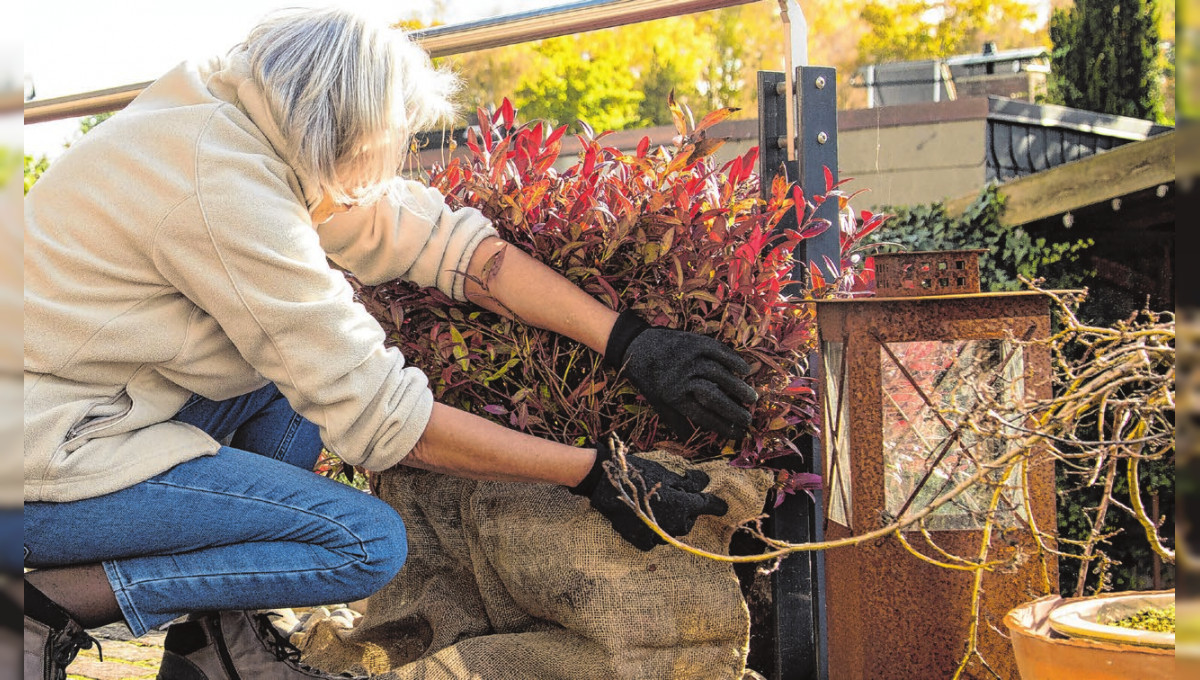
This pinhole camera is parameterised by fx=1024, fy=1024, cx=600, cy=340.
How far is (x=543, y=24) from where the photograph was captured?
239 centimetres

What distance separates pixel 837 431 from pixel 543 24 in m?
1.22

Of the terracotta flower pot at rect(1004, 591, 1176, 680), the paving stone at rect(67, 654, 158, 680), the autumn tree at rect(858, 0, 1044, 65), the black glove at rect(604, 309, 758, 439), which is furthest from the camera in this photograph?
the autumn tree at rect(858, 0, 1044, 65)

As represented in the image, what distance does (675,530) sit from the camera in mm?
1828

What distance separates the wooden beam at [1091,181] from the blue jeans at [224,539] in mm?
3883

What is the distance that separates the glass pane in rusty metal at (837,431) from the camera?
68.1 inches

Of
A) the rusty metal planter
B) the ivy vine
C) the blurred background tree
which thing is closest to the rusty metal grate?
the rusty metal planter

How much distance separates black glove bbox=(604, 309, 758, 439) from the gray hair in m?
0.54

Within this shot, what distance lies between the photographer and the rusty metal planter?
164cm

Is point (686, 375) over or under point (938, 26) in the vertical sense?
under

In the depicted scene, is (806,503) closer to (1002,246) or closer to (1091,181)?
(1091,181)

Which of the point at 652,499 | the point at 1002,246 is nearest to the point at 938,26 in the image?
the point at 1002,246

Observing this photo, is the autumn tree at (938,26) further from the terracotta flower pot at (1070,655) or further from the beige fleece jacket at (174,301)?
the terracotta flower pot at (1070,655)

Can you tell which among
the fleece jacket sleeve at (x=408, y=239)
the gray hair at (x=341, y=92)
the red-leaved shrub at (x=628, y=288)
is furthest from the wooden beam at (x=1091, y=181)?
the gray hair at (x=341, y=92)

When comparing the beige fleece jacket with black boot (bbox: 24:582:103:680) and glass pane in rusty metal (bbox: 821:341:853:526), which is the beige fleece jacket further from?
glass pane in rusty metal (bbox: 821:341:853:526)
